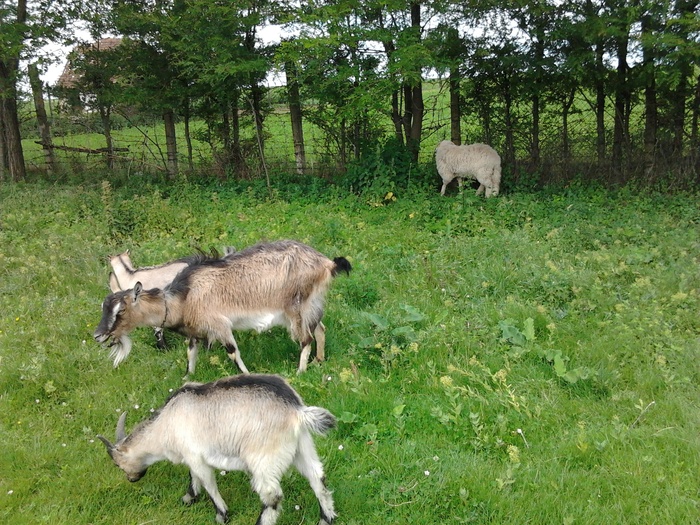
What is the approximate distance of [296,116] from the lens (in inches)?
402

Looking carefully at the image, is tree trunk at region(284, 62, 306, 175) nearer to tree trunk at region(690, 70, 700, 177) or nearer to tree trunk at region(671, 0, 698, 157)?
tree trunk at region(671, 0, 698, 157)

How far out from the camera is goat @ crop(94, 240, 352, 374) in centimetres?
407

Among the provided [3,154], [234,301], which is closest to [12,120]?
[3,154]

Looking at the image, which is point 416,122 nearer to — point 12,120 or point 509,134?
point 509,134

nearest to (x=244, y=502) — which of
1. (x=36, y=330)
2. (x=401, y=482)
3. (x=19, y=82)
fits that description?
(x=401, y=482)

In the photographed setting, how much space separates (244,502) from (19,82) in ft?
33.9

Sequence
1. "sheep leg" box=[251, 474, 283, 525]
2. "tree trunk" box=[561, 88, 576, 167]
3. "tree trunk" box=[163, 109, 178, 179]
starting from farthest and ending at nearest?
"tree trunk" box=[163, 109, 178, 179]
"tree trunk" box=[561, 88, 576, 167]
"sheep leg" box=[251, 474, 283, 525]

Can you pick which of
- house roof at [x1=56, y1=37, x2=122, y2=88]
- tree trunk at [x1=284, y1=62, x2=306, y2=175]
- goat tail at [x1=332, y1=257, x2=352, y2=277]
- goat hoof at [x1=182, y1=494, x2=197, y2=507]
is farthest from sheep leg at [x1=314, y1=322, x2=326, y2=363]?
house roof at [x1=56, y1=37, x2=122, y2=88]

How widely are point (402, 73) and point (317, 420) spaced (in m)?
6.16

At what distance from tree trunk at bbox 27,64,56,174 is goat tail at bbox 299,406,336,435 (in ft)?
33.3

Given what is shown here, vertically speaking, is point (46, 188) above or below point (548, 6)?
below

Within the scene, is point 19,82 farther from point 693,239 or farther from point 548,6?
point 693,239

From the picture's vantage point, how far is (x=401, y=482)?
3.03 metres

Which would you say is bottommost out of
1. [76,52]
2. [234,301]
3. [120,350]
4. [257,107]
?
[120,350]
